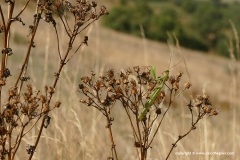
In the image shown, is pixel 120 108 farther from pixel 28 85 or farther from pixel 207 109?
pixel 28 85

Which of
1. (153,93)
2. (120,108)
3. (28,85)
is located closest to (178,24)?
(120,108)

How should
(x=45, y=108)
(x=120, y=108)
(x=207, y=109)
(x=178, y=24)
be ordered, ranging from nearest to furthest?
(x=45, y=108) < (x=207, y=109) < (x=120, y=108) < (x=178, y=24)

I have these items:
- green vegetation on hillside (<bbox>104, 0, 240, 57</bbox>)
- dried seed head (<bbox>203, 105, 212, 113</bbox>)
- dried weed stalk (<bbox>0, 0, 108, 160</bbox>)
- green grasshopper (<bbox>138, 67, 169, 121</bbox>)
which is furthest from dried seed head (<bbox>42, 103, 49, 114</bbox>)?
green vegetation on hillside (<bbox>104, 0, 240, 57</bbox>)

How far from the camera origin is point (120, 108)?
8391 millimetres

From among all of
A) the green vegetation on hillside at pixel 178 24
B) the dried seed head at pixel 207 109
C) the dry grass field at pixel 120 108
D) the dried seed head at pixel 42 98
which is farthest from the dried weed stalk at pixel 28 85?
the green vegetation on hillside at pixel 178 24

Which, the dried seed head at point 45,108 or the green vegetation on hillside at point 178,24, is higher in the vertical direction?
the green vegetation on hillside at point 178,24

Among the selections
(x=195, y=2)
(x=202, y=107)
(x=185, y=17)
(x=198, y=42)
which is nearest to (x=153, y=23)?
(x=198, y=42)

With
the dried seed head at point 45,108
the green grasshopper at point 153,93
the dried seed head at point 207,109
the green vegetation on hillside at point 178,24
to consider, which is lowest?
the dried seed head at point 45,108

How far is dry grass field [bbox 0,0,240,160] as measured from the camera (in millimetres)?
2445

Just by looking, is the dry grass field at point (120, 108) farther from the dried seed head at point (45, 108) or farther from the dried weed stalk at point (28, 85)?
the dried seed head at point (45, 108)

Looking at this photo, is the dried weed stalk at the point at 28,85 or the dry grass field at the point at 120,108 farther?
the dry grass field at the point at 120,108

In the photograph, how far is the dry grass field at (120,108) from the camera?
2.45 meters

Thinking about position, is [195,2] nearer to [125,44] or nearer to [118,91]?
[125,44]

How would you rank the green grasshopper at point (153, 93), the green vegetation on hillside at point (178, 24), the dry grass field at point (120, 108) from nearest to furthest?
the green grasshopper at point (153, 93), the dry grass field at point (120, 108), the green vegetation on hillside at point (178, 24)
